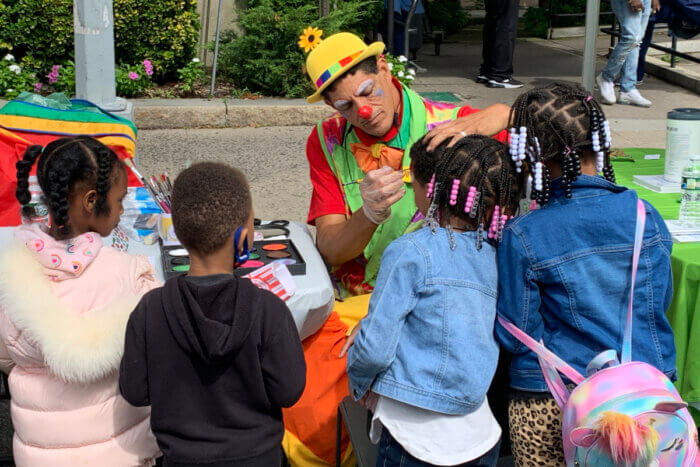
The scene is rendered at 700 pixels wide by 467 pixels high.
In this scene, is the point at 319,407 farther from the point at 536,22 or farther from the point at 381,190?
the point at 536,22

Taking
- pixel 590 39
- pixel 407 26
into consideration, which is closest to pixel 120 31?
pixel 407 26

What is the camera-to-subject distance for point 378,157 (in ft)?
10.00

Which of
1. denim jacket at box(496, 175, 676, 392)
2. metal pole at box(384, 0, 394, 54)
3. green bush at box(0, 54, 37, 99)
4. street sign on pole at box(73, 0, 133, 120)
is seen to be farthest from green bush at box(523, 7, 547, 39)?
denim jacket at box(496, 175, 676, 392)

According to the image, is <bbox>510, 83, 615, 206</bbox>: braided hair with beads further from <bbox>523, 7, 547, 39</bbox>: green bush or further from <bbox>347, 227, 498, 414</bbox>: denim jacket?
<bbox>523, 7, 547, 39</bbox>: green bush

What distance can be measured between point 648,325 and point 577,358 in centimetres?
20

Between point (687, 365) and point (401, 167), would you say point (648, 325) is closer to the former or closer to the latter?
point (687, 365)

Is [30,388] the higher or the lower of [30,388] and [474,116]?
the lower

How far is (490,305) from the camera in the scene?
2.11m

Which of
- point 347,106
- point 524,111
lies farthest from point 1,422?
point 524,111

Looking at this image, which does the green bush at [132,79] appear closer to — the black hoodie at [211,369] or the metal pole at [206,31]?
the metal pole at [206,31]

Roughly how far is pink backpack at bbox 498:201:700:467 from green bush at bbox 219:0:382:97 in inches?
233

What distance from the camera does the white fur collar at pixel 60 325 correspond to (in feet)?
6.85

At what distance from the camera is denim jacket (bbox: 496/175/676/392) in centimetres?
201

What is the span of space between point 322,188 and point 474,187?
113cm
